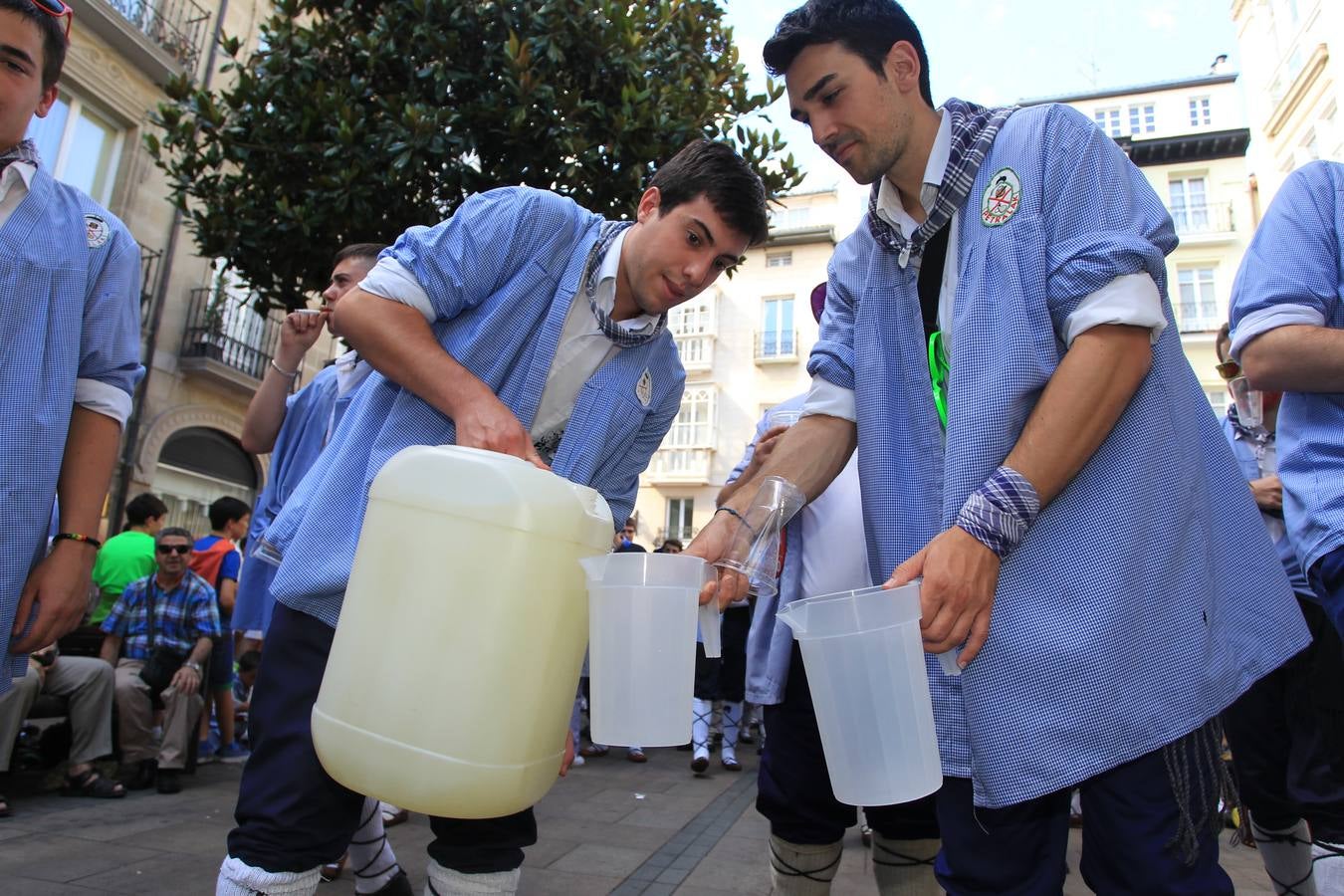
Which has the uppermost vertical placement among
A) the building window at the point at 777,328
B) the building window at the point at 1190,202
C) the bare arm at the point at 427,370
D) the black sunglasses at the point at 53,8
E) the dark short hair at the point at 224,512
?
the building window at the point at 1190,202

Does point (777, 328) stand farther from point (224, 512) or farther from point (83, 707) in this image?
point (83, 707)

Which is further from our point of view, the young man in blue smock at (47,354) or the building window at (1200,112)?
the building window at (1200,112)

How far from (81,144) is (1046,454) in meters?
13.1

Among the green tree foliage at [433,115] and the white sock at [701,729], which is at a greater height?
the green tree foliage at [433,115]

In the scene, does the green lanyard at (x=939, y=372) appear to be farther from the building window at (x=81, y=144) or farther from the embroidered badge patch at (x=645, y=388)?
the building window at (x=81, y=144)

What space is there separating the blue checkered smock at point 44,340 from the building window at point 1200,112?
3115 cm

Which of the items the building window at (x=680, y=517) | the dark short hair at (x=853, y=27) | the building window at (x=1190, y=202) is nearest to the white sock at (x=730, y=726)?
the dark short hair at (x=853, y=27)

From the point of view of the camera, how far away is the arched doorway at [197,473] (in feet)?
40.8

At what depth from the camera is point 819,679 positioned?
A: 4.07ft

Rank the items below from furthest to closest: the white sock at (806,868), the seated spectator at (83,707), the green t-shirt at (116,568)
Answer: the green t-shirt at (116,568), the seated spectator at (83,707), the white sock at (806,868)

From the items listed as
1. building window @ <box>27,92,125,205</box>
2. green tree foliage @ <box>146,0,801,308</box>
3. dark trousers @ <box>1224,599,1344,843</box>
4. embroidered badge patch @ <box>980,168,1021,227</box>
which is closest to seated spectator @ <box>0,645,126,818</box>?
green tree foliage @ <box>146,0,801,308</box>

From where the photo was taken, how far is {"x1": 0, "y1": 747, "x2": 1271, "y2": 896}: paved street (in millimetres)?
2990

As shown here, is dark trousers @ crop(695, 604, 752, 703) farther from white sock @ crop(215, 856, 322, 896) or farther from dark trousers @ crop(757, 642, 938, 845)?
white sock @ crop(215, 856, 322, 896)

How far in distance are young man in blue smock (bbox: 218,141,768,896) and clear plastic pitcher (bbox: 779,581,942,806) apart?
0.62 m
